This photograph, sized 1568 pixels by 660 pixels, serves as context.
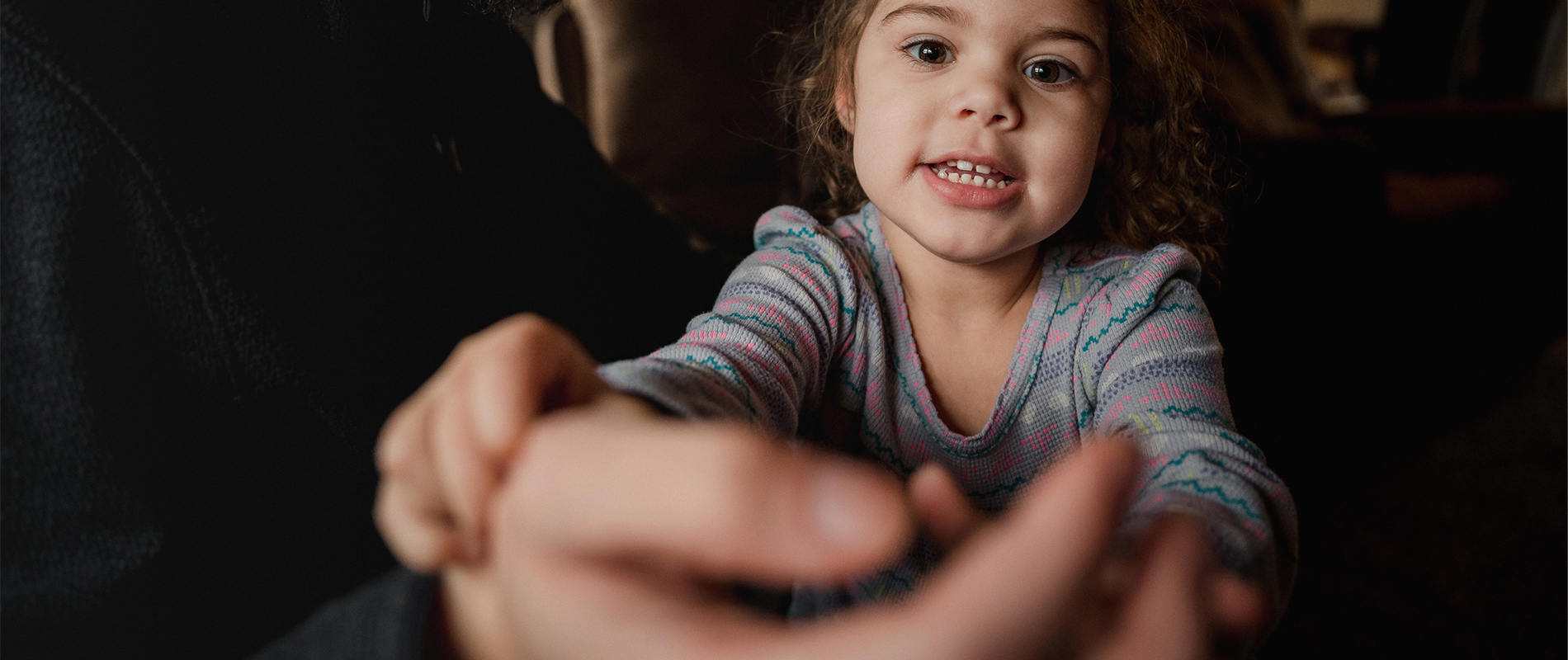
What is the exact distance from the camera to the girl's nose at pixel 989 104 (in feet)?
1.86

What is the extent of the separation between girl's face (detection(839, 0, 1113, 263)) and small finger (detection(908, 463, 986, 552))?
0.31 meters

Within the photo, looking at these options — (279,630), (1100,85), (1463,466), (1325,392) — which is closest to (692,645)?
(279,630)

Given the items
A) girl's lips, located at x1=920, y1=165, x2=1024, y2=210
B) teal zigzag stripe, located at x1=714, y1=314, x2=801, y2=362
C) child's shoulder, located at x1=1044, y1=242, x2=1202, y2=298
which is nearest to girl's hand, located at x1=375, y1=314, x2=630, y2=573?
teal zigzag stripe, located at x1=714, y1=314, x2=801, y2=362

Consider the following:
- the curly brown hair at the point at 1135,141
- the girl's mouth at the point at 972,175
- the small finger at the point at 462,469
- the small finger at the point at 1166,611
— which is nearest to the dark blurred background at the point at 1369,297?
the curly brown hair at the point at 1135,141

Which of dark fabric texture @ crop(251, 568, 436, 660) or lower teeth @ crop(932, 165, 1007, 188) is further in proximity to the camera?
lower teeth @ crop(932, 165, 1007, 188)

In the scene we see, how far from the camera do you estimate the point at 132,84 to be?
357 mm

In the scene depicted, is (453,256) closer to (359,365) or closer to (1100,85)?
(359,365)

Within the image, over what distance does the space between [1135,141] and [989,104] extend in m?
0.31

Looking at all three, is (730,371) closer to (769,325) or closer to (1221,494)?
(769,325)

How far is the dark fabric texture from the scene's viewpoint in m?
0.29

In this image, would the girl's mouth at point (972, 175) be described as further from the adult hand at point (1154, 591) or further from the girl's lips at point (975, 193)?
the adult hand at point (1154, 591)

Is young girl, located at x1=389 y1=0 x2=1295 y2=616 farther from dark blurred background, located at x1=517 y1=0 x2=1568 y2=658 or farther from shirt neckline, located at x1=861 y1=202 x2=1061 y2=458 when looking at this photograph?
dark blurred background, located at x1=517 y1=0 x2=1568 y2=658

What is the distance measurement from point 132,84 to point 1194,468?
531 millimetres

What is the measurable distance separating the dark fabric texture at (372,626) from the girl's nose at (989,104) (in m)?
0.45
